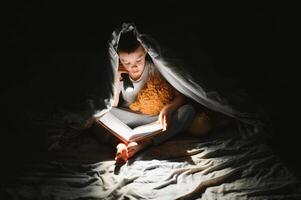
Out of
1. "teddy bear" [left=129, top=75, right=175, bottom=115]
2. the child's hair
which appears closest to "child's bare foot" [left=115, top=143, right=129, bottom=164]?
"teddy bear" [left=129, top=75, right=175, bottom=115]

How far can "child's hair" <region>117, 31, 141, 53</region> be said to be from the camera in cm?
304

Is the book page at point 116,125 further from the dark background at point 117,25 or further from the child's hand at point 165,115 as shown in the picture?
the dark background at point 117,25

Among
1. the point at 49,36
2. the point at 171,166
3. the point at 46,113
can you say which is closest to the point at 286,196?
Result: the point at 171,166

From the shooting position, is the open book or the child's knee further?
the child's knee

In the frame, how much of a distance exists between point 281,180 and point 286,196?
188mm

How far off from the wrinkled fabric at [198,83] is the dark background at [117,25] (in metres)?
0.55

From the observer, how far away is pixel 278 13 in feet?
14.5

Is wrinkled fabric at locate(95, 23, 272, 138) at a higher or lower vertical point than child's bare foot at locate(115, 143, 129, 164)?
higher

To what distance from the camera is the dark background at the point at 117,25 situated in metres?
3.96

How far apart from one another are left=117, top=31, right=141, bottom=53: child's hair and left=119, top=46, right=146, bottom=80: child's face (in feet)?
0.10

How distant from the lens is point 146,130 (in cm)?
301

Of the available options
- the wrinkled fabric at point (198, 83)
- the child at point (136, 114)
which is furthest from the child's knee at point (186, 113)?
the wrinkled fabric at point (198, 83)

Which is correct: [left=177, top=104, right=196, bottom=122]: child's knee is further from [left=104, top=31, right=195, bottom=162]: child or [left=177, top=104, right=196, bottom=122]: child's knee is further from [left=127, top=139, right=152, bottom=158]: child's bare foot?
[left=127, top=139, right=152, bottom=158]: child's bare foot

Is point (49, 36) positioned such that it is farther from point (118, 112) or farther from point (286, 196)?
point (286, 196)
